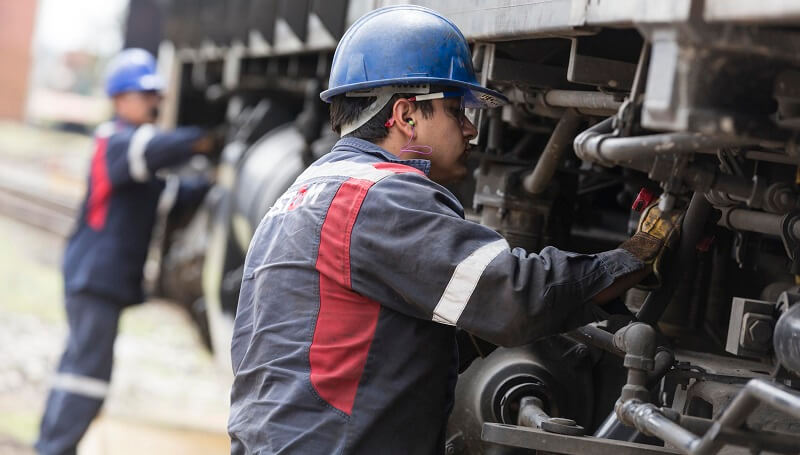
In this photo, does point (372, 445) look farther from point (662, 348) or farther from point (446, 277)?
point (662, 348)

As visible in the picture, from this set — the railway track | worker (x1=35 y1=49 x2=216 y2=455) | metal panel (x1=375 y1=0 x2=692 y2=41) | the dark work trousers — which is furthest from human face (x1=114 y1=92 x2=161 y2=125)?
the railway track

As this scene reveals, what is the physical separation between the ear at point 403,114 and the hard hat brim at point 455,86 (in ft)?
0.15

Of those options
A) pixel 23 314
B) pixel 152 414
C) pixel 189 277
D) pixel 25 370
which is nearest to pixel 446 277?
pixel 152 414

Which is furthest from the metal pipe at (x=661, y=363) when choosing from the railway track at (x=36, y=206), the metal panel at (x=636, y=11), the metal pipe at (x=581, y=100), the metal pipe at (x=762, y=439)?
the railway track at (x=36, y=206)

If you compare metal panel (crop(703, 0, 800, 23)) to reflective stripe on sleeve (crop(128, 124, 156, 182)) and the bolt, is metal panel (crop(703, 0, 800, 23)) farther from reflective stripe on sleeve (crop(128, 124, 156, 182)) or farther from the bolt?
reflective stripe on sleeve (crop(128, 124, 156, 182))

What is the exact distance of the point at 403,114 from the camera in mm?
2564

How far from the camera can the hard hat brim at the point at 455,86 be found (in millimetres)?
2539

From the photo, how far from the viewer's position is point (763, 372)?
2670mm

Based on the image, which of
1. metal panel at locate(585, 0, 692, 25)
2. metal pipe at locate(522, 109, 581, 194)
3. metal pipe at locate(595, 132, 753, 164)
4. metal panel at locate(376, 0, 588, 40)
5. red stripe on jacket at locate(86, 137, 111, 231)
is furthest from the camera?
red stripe on jacket at locate(86, 137, 111, 231)

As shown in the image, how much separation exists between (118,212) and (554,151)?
3.74 meters

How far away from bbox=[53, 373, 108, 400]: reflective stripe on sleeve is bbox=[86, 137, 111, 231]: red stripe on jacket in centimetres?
85

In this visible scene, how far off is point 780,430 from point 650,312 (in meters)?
0.44

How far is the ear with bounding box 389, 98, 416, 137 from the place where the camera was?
255 cm

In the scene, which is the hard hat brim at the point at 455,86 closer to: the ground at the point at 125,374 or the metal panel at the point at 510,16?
the metal panel at the point at 510,16
